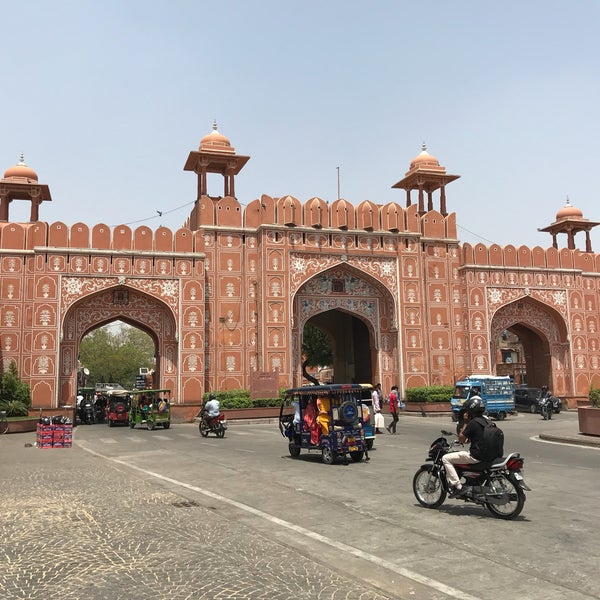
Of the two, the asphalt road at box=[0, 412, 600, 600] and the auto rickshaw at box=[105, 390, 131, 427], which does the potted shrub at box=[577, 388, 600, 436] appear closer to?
the asphalt road at box=[0, 412, 600, 600]

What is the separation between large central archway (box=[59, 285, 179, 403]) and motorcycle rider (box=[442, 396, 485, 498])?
19386 mm

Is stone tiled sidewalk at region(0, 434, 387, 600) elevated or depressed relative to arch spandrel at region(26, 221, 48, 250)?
depressed

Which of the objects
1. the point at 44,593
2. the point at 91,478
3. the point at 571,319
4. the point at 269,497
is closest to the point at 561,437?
the point at 269,497

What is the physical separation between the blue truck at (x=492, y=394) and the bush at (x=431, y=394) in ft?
2.62

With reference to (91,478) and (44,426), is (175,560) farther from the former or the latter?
(44,426)

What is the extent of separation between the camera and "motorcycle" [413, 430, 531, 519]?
6.57 metres

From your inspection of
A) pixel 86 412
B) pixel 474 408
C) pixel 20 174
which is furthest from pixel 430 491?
pixel 20 174

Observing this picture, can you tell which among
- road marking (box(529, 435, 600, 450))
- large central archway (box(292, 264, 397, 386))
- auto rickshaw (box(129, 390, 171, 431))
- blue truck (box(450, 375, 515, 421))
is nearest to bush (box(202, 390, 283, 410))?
auto rickshaw (box(129, 390, 171, 431))

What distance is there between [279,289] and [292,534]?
67.9 ft

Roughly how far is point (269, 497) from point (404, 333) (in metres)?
20.6

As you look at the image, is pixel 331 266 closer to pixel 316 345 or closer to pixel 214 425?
pixel 214 425

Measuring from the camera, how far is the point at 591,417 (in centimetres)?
1584

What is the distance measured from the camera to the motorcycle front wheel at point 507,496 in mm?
6504

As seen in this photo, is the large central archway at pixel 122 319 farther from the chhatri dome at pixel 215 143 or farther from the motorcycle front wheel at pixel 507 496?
the motorcycle front wheel at pixel 507 496
